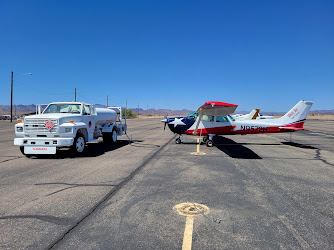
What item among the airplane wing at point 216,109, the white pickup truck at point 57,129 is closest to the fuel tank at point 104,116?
the white pickup truck at point 57,129

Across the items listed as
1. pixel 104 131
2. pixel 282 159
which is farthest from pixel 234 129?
pixel 104 131

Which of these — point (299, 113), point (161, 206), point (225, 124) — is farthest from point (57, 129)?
point (299, 113)

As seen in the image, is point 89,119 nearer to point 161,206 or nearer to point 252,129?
point 161,206

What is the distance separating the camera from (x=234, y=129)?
45.3ft

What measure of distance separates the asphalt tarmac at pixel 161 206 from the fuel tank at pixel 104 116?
14.3 ft

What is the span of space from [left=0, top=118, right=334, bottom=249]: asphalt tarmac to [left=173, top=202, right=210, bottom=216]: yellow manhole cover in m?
0.10

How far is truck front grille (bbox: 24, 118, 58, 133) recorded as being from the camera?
8.70 meters

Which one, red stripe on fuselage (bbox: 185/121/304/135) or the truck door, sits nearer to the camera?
the truck door

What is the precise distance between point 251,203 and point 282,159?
225 inches

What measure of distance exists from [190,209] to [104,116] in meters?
9.42

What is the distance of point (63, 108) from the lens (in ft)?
34.6

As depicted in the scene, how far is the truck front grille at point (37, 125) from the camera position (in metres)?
8.70

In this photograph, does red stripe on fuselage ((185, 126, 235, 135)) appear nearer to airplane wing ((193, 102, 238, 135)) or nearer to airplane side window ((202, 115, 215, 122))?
airplane wing ((193, 102, 238, 135))

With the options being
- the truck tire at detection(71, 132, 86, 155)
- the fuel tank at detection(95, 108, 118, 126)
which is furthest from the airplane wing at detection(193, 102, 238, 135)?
the truck tire at detection(71, 132, 86, 155)
